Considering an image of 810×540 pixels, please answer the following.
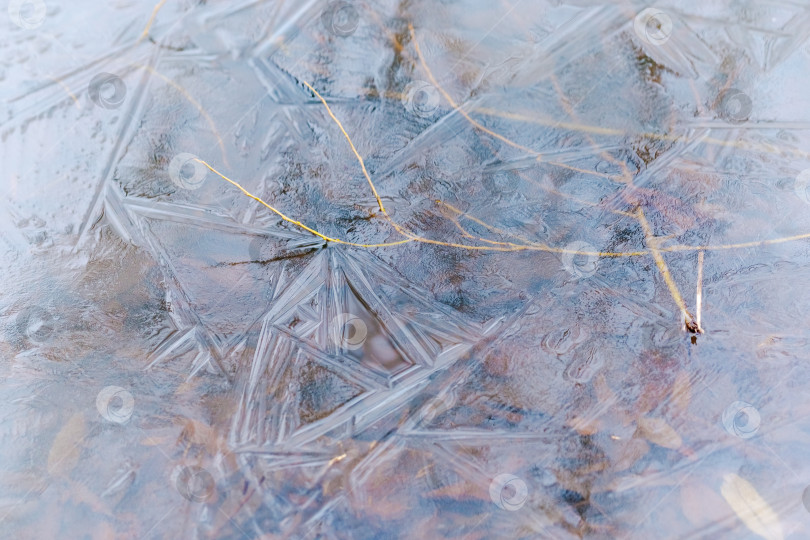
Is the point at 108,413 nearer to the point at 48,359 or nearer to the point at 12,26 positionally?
the point at 48,359

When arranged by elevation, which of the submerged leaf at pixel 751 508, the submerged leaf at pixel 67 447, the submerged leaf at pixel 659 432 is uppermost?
the submerged leaf at pixel 67 447

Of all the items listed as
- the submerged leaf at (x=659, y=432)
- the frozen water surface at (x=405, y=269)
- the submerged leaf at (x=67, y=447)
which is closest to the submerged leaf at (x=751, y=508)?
the frozen water surface at (x=405, y=269)

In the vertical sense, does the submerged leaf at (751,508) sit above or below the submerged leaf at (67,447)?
below

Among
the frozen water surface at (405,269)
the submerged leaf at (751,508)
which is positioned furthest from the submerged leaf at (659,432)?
the submerged leaf at (751,508)


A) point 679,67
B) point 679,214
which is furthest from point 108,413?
point 679,67

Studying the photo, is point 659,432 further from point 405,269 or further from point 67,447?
point 67,447

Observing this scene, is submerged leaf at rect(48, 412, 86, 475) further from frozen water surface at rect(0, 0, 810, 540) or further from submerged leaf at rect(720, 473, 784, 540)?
submerged leaf at rect(720, 473, 784, 540)

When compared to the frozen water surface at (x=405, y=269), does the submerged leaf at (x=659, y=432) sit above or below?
below

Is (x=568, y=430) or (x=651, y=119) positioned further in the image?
(x=651, y=119)

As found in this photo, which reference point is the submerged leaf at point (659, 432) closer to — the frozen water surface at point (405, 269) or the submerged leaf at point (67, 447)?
the frozen water surface at point (405, 269)
